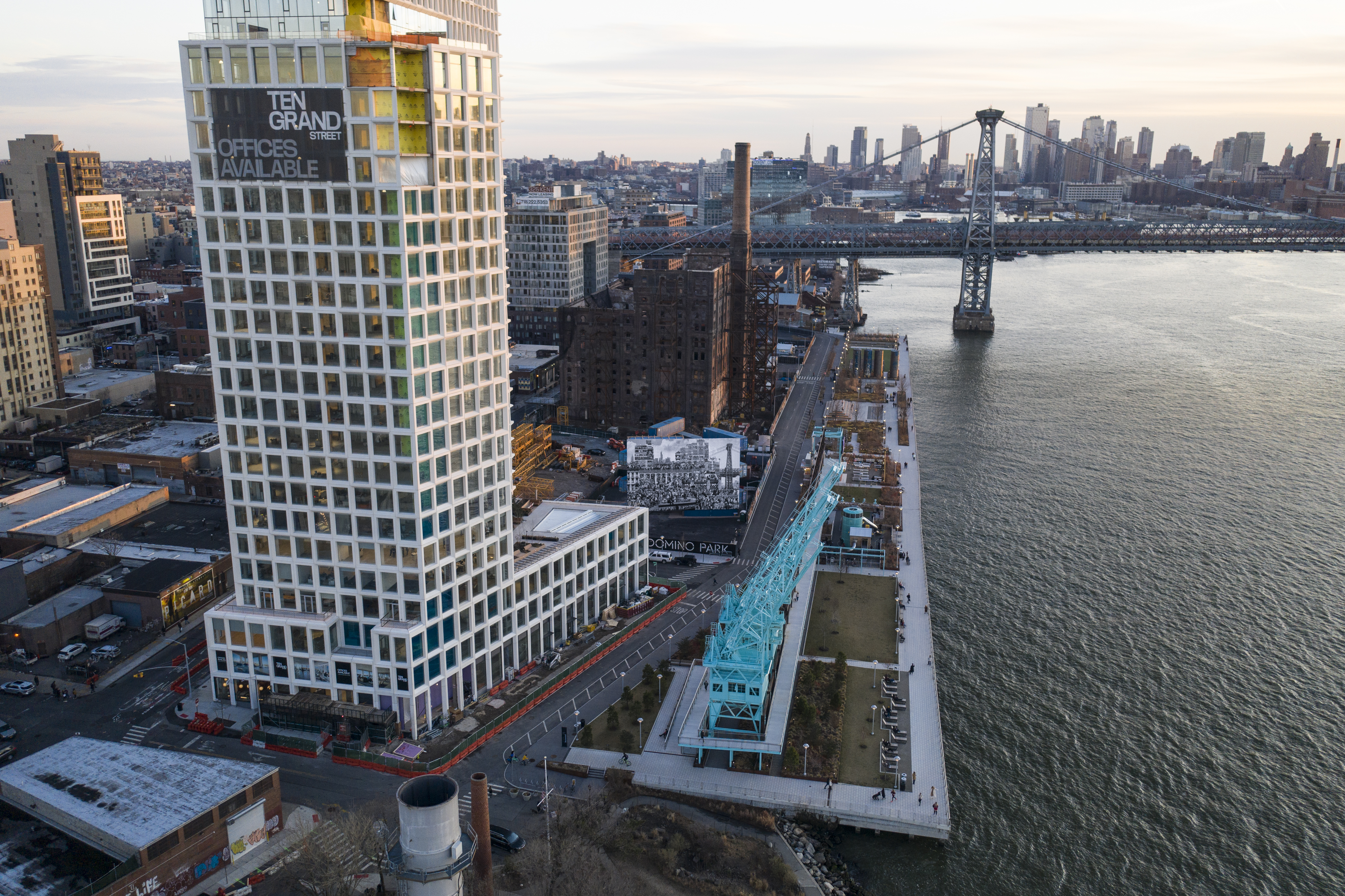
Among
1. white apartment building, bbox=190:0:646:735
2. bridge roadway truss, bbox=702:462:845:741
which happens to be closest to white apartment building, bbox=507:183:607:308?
white apartment building, bbox=190:0:646:735

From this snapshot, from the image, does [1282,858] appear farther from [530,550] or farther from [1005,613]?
[530,550]

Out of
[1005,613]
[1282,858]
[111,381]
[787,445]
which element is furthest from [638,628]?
[111,381]

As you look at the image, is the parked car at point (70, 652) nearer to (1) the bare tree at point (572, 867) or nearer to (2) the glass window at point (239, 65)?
(1) the bare tree at point (572, 867)

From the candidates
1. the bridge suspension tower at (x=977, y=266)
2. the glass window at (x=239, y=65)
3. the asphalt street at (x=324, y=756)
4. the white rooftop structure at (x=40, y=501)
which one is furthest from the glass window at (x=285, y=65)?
the bridge suspension tower at (x=977, y=266)

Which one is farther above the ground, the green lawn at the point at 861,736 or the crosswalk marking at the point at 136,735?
the crosswalk marking at the point at 136,735

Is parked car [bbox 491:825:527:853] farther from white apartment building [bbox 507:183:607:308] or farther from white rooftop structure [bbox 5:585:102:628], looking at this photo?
white apartment building [bbox 507:183:607:308]

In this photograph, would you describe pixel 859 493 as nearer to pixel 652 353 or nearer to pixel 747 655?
pixel 652 353
